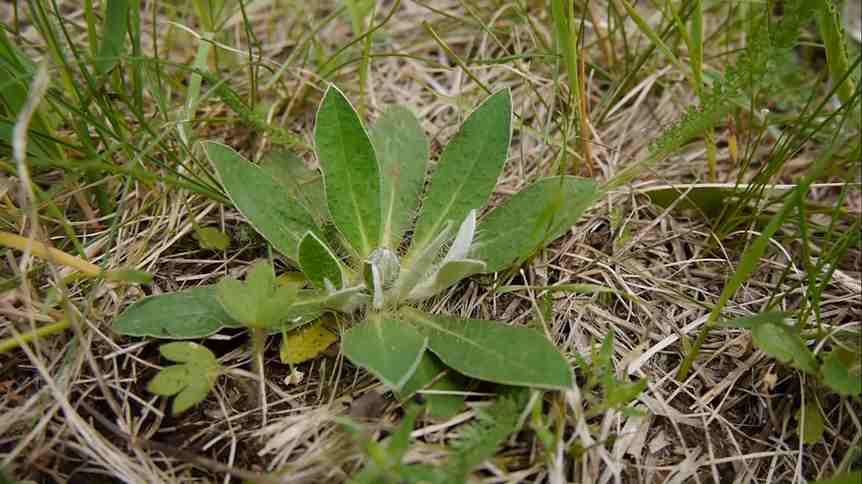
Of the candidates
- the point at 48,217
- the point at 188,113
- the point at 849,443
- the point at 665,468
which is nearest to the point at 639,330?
the point at 665,468

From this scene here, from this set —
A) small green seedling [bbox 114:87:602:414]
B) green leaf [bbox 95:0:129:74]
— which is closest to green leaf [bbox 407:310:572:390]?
small green seedling [bbox 114:87:602:414]

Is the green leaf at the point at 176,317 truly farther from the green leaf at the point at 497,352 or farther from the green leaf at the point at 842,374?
the green leaf at the point at 842,374

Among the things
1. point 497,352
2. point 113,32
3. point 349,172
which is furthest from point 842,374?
point 113,32

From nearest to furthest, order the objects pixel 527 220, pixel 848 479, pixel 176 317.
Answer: pixel 848 479 → pixel 176 317 → pixel 527 220

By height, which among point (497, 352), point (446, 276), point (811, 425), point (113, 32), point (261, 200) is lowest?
point (811, 425)

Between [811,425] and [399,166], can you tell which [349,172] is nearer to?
[399,166]

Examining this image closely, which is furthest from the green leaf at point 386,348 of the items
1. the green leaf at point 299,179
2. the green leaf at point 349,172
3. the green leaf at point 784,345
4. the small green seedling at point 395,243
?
the green leaf at point 784,345

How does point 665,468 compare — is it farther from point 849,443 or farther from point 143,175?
point 143,175
